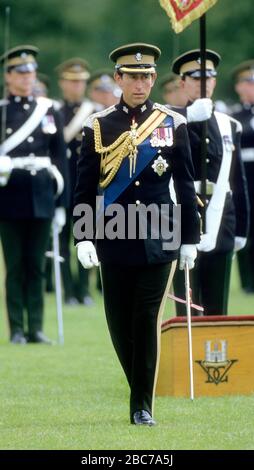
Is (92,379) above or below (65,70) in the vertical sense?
below

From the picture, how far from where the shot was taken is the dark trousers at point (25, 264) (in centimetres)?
1542

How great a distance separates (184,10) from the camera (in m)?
12.1

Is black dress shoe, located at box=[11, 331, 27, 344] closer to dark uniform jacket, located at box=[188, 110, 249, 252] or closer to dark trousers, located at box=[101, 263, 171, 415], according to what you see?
dark uniform jacket, located at box=[188, 110, 249, 252]

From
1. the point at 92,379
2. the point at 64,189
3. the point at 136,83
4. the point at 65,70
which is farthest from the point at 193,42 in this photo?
the point at 136,83

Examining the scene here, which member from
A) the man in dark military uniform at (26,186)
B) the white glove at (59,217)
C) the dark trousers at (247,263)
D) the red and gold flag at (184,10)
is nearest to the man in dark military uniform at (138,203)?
the red and gold flag at (184,10)

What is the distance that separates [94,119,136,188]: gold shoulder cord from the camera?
412 inches

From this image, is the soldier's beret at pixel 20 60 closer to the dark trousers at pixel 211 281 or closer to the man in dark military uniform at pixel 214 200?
the man in dark military uniform at pixel 214 200

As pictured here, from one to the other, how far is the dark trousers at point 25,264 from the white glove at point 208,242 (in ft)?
10.0

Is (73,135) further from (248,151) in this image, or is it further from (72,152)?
(248,151)

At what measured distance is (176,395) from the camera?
1182 centimetres

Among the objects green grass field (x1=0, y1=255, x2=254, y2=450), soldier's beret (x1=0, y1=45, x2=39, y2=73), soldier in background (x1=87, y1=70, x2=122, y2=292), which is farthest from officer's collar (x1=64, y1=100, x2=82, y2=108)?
green grass field (x1=0, y1=255, x2=254, y2=450)

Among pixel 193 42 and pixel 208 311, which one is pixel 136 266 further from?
pixel 193 42

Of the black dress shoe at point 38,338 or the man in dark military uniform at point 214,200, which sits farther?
the black dress shoe at point 38,338
